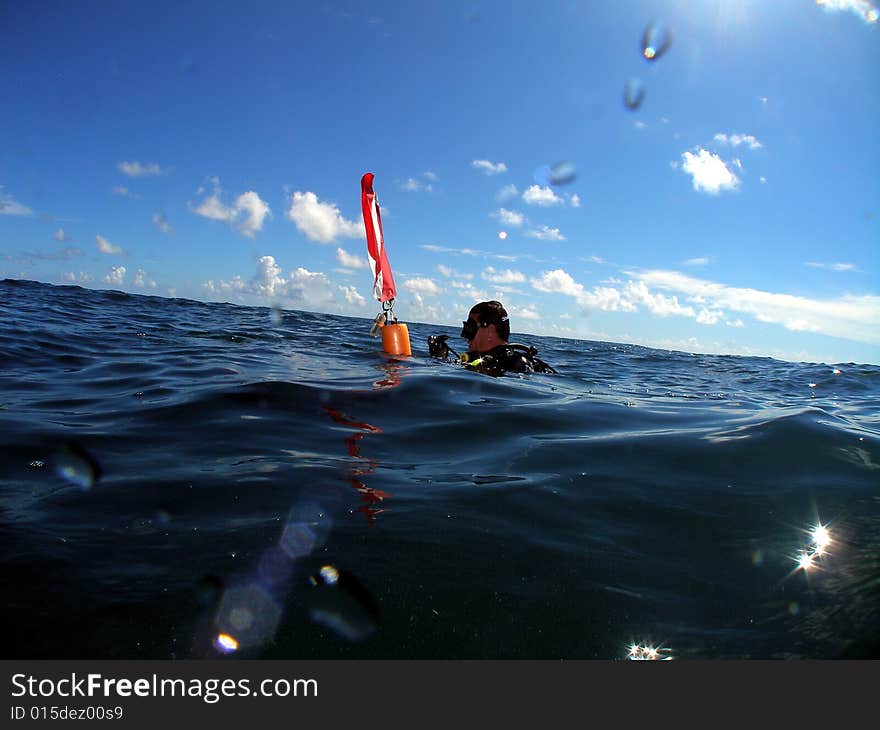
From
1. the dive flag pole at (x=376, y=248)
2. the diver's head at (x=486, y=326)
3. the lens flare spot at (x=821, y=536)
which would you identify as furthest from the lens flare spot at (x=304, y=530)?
the diver's head at (x=486, y=326)

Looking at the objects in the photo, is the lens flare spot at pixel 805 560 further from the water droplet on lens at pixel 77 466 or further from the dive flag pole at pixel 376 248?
the dive flag pole at pixel 376 248

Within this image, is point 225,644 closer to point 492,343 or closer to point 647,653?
point 647,653

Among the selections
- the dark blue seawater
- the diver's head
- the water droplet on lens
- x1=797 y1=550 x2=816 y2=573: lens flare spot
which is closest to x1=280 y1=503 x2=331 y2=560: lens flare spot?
the dark blue seawater

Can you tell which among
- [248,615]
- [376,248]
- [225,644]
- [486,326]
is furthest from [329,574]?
[486,326]

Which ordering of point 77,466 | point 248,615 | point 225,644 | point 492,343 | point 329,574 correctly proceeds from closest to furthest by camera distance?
point 225,644
point 248,615
point 329,574
point 77,466
point 492,343

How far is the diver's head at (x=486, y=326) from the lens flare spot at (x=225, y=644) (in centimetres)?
745

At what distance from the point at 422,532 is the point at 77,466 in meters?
2.30

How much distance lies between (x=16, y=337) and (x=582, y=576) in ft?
36.2

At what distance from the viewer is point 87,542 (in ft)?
7.04

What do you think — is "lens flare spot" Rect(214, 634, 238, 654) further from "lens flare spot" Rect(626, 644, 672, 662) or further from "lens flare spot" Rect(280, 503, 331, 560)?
"lens flare spot" Rect(626, 644, 672, 662)

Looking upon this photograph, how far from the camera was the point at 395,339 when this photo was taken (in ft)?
28.8

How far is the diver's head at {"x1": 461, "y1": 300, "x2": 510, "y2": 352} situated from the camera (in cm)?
880

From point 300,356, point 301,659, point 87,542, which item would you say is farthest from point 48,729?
point 300,356

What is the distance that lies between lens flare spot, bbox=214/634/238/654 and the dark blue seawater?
0.06 feet
